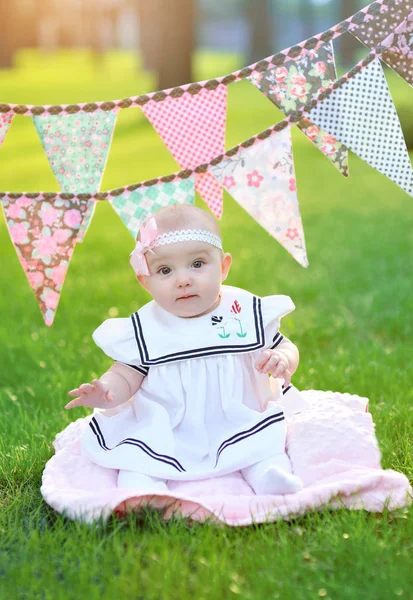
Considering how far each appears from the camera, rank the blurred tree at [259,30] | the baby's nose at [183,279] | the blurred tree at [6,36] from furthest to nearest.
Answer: the blurred tree at [6,36], the blurred tree at [259,30], the baby's nose at [183,279]

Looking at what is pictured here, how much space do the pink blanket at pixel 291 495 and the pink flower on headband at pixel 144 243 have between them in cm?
69

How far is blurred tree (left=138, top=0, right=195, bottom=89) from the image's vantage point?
17375mm

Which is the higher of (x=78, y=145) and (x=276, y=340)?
(x=78, y=145)

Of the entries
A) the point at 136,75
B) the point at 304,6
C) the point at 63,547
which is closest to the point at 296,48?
the point at 63,547

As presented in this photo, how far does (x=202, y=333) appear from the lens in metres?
2.88

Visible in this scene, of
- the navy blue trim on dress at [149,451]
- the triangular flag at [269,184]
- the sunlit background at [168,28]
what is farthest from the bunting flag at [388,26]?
the sunlit background at [168,28]

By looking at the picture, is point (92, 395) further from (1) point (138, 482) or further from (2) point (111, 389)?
(1) point (138, 482)

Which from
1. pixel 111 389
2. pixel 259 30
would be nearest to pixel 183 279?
pixel 111 389

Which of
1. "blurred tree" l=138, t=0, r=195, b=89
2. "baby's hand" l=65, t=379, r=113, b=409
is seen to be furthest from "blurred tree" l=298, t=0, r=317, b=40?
"baby's hand" l=65, t=379, r=113, b=409

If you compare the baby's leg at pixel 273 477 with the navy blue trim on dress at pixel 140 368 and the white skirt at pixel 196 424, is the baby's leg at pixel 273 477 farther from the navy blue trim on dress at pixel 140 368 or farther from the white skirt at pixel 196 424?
the navy blue trim on dress at pixel 140 368

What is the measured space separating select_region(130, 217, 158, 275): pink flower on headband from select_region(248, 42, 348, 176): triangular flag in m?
0.63

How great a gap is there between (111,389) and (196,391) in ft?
0.98

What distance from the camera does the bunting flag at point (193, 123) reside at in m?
3.01

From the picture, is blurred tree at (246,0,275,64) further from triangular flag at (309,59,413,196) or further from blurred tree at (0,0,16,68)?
triangular flag at (309,59,413,196)
